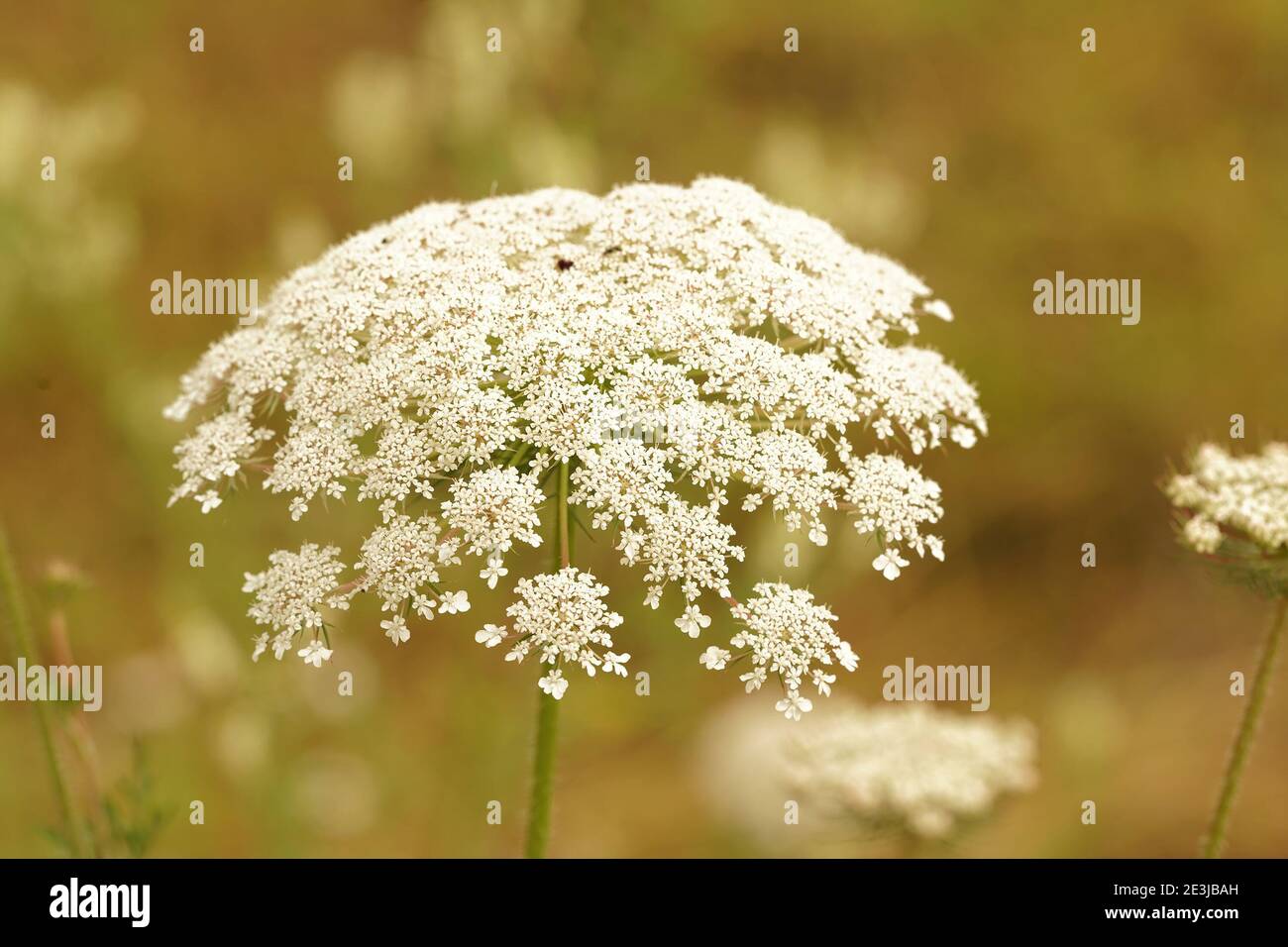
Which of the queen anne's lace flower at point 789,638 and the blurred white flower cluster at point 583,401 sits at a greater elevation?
the blurred white flower cluster at point 583,401

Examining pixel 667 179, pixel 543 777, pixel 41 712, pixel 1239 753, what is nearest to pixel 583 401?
pixel 543 777

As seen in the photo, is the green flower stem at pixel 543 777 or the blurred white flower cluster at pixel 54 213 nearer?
the green flower stem at pixel 543 777

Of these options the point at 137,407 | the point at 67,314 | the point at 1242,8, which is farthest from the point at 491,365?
the point at 1242,8

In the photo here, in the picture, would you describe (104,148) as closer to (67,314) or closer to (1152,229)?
(67,314)
